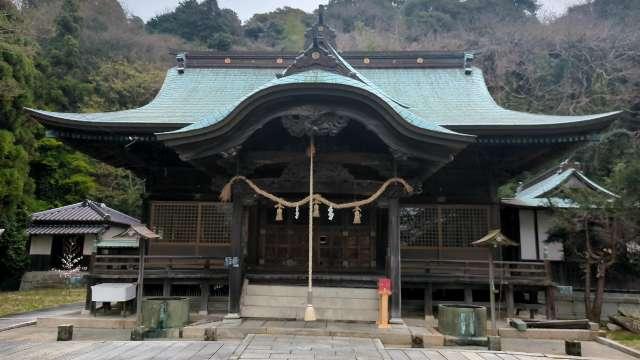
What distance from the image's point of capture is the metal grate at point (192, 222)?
41.2 feet

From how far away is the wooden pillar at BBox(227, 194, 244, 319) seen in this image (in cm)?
938

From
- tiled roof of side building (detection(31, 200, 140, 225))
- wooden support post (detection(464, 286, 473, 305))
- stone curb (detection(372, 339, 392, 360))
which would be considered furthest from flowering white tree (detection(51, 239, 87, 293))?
stone curb (detection(372, 339, 392, 360))

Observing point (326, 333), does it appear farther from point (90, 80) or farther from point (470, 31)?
point (470, 31)

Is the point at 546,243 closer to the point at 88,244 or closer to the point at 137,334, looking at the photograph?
the point at 137,334

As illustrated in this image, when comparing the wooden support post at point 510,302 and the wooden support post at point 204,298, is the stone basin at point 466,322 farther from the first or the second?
the wooden support post at point 204,298

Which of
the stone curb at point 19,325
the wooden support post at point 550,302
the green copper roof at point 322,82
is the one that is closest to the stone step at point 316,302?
the green copper roof at point 322,82

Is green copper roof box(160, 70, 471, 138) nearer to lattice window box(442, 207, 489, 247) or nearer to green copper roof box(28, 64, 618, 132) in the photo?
green copper roof box(28, 64, 618, 132)

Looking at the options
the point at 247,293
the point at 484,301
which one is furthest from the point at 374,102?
the point at 484,301

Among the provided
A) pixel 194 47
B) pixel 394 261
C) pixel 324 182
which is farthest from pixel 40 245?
pixel 194 47

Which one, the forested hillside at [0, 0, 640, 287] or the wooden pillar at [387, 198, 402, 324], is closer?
the wooden pillar at [387, 198, 402, 324]

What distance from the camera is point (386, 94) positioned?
1080cm

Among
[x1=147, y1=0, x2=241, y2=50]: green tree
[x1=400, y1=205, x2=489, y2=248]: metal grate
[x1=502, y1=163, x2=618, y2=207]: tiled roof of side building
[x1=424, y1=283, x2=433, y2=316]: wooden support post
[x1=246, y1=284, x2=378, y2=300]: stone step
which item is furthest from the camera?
[x1=147, y1=0, x2=241, y2=50]: green tree

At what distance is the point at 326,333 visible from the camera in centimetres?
823

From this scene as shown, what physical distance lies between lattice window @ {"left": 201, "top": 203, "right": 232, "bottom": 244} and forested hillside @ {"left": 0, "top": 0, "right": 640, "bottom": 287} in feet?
34.2
